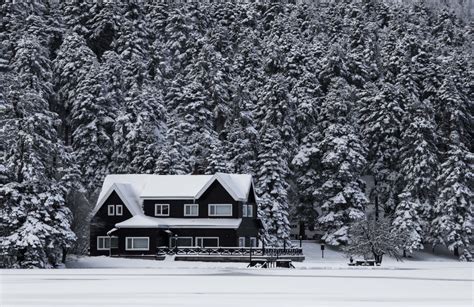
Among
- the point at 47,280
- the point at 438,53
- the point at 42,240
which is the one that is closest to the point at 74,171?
the point at 42,240

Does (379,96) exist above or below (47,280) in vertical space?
above

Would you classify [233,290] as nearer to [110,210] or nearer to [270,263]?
[270,263]

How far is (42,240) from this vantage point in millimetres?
56469

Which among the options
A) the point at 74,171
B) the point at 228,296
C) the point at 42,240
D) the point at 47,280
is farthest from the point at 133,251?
the point at 228,296

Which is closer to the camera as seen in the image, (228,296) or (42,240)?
(228,296)

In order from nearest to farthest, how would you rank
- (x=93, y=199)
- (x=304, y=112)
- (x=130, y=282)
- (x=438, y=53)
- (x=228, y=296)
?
1. (x=228, y=296)
2. (x=130, y=282)
3. (x=93, y=199)
4. (x=304, y=112)
5. (x=438, y=53)

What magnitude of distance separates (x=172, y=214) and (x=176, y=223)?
4.82 feet

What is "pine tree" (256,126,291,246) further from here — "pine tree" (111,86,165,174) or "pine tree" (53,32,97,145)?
"pine tree" (53,32,97,145)

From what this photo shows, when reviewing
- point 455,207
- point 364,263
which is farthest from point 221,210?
point 455,207

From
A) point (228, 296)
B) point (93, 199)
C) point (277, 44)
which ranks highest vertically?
point (277, 44)

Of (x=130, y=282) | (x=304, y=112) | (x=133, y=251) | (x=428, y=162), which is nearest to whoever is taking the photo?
(x=130, y=282)

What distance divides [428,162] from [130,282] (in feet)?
189

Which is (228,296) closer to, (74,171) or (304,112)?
(74,171)

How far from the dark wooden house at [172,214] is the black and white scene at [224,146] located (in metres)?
0.14
